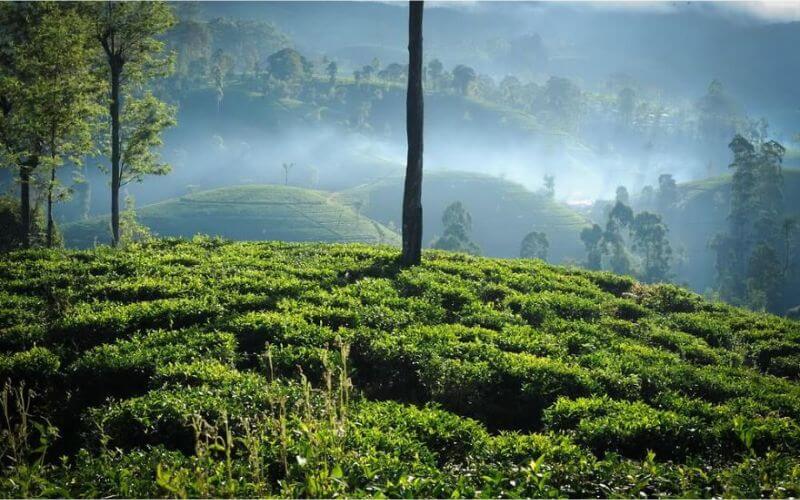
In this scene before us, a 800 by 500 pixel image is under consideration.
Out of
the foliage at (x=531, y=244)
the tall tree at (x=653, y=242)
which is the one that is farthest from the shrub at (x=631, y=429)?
the foliage at (x=531, y=244)

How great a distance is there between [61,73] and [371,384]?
121 ft

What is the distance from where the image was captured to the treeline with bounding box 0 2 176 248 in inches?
1474

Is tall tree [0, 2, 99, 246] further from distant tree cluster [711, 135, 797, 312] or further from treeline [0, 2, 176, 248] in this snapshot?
distant tree cluster [711, 135, 797, 312]

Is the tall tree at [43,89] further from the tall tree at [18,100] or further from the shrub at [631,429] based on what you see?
the shrub at [631,429]

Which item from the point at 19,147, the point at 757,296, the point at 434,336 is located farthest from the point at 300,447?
the point at 757,296

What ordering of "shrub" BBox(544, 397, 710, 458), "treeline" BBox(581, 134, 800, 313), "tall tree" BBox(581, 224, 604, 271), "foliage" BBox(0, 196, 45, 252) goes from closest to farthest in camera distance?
1. "shrub" BBox(544, 397, 710, 458)
2. "foliage" BBox(0, 196, 45, 252)
3. "treeline" BBox(581, 134, 800, 313)
4. "tall tree" BBox(581, 224, 604, 271)

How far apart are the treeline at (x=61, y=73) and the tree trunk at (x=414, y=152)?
2251cm

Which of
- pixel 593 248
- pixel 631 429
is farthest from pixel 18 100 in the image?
pixel 593 248

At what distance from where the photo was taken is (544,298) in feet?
62.1

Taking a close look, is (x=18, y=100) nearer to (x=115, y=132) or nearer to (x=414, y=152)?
(x=115, y=132)

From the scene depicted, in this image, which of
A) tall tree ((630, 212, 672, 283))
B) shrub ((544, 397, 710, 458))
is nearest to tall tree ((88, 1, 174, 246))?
shrub ((544, 397, 710, 458))

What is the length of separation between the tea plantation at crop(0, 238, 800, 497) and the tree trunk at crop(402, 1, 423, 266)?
1.60m

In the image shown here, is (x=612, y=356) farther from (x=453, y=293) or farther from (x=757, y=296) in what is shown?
(x=757, y=296)

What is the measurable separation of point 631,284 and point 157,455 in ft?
63.6
